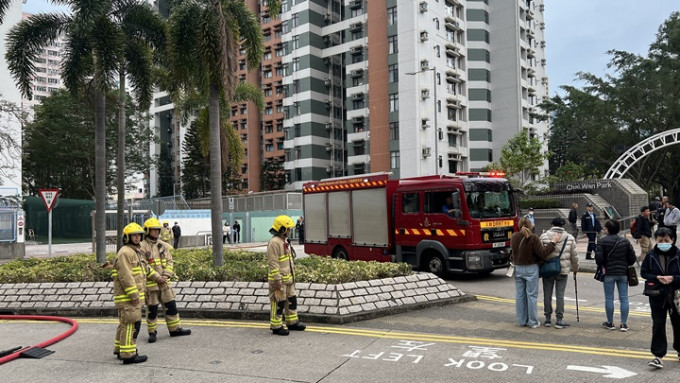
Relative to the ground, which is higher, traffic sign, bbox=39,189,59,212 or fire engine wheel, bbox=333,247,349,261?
traffic sign, bbox=39,189,59,212

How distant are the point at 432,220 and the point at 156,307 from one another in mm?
8056

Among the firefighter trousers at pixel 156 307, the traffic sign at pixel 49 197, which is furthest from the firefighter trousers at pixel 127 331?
the traffic sign at pixel 49 197

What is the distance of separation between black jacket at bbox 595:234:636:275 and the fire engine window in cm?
693

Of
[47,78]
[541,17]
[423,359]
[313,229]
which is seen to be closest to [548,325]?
[423,359]

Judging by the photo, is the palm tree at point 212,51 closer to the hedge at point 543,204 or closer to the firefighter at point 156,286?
the firefighter at point 156,286

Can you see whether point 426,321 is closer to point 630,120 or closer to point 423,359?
point 423,359

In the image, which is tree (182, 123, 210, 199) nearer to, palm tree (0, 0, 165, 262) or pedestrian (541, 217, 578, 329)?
palm tree (0, 0, 165, 262)

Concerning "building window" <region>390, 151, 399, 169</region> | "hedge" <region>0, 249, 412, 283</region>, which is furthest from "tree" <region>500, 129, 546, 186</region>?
"hedge" <region>0, 249, 412, 283</region>

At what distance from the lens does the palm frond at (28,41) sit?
47.2ft

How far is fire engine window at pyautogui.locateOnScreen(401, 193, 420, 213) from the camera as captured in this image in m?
14.7

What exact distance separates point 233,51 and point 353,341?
8.68m

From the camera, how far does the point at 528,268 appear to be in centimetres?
841

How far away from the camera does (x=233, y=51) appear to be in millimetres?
13664

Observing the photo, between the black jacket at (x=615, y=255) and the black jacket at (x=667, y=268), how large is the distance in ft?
4.91
